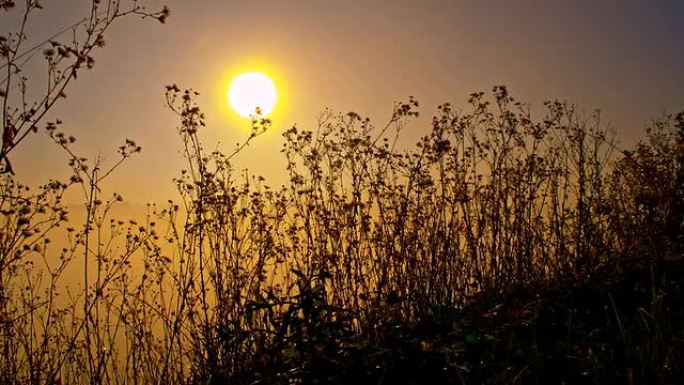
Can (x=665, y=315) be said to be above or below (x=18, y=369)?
below

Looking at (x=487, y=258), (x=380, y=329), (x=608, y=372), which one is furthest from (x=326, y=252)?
(x=608, y=372)

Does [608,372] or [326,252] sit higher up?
[326,252]

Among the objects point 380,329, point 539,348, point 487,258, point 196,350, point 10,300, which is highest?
point 10,300

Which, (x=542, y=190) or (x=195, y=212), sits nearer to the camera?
(x=195, y=212)

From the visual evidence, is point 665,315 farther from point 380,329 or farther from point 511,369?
point 380,329

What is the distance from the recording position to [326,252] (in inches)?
172

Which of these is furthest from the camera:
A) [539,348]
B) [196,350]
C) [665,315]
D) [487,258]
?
[487,258]

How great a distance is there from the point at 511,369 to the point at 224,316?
207 cm

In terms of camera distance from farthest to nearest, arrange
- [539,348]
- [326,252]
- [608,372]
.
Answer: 1. [326,252]
2. [539,348]
3. [608,372]

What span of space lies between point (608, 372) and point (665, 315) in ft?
2.61

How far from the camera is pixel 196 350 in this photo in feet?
13.0

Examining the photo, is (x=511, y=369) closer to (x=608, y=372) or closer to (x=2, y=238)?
(x=608, y=372)

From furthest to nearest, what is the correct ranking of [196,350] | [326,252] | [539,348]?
[326,252], [196,350], [539,348]

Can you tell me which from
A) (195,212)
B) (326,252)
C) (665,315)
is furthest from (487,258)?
(195,212)
